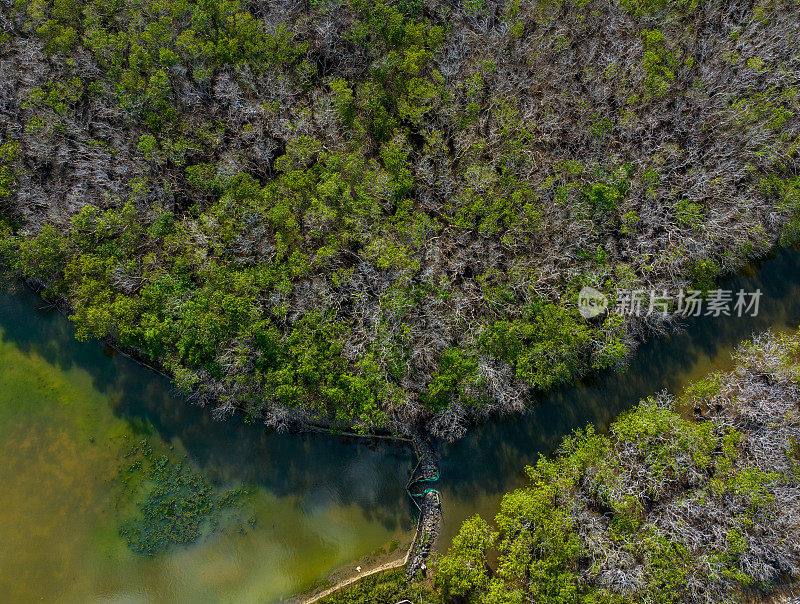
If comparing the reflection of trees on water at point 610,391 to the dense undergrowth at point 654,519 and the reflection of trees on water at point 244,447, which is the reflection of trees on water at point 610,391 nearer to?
the dense undergrowth at point 654,519

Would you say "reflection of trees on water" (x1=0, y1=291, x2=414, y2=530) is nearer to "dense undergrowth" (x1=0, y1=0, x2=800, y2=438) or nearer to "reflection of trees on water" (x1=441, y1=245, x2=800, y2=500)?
"dense undergrowth" (x1=0, y1=0, x2=800, y2=438)

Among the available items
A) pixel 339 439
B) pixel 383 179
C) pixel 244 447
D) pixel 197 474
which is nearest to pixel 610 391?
pixel 339 439

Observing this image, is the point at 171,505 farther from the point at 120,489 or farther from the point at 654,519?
the point at 654,519

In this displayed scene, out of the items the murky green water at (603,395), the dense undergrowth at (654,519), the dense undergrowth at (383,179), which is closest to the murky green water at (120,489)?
the dense undergrowth at (383,179)

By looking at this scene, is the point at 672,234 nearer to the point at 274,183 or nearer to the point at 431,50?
the point at 431,50

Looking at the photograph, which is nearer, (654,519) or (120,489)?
(654,519)

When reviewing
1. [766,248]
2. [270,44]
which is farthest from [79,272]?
[766,248]
